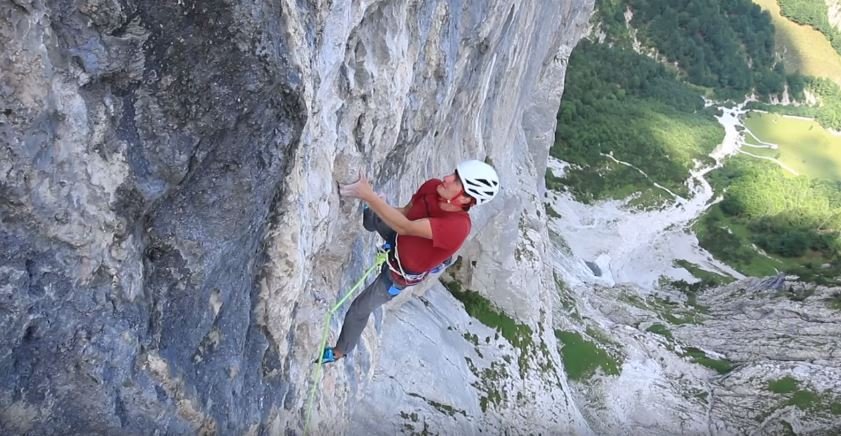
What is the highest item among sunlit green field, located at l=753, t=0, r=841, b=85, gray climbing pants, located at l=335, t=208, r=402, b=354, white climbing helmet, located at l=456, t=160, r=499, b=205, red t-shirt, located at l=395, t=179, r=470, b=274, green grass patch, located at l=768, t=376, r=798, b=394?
white climbing helmet, located at l=456, t=160, r=499, b=205

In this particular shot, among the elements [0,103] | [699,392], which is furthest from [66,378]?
[699,392]

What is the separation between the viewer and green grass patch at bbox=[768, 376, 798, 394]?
68.6 ft

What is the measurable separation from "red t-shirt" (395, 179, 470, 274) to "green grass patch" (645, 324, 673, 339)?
22.5m

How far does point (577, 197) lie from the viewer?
158ft

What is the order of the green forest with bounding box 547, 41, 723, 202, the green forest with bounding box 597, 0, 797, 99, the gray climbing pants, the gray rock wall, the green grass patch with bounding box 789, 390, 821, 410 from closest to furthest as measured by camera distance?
the gray rock wall
the gray climbing pants
the green grass patch with bounding box 789, 390, 821, 410
the green forest with bounding box 547, 41, 723, 202
the green forest with bounding box 597, 0, 797, 99

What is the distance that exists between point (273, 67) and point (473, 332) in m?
14.8

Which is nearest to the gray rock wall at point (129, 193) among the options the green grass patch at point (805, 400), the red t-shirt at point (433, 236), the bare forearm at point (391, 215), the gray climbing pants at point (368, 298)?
the bare forearm at point (391, 215)

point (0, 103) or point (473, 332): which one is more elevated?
point (0, 103)

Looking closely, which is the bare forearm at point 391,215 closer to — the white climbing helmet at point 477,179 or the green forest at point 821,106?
the white climbing helmet at point 477,179

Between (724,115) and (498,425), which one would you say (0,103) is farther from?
(724,115)

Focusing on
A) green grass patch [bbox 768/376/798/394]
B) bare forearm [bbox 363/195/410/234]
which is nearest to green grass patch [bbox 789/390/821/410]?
green grass patch [bbox 768/376/798/394]

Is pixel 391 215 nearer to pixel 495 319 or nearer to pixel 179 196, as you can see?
pixel 179 196

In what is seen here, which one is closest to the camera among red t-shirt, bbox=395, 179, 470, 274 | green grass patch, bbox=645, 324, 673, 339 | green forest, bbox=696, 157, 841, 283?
red t-shirt, bbox=395, 179, 470, 274

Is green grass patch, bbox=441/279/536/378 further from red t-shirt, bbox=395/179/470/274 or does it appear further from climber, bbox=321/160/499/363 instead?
red t-shirt, bbox=395/179/470/274
